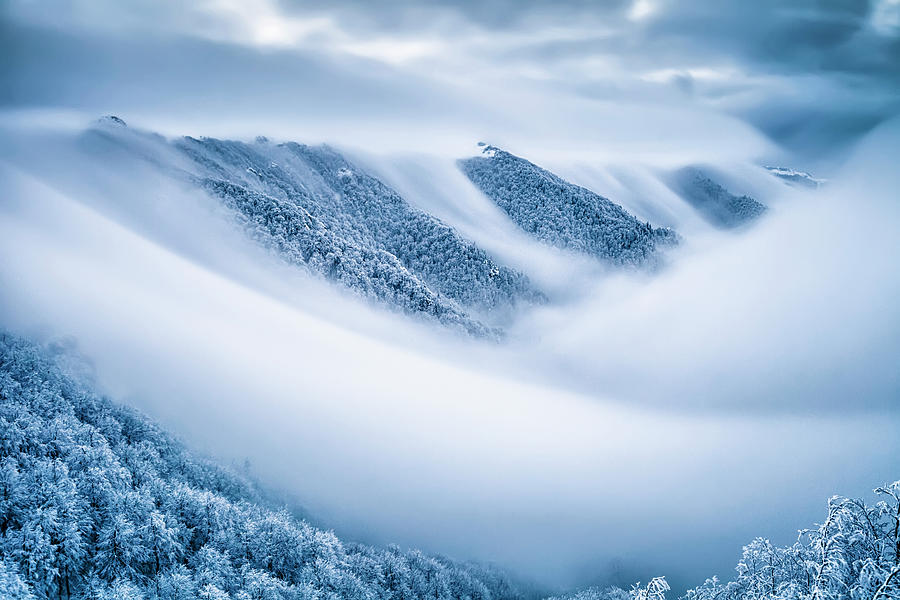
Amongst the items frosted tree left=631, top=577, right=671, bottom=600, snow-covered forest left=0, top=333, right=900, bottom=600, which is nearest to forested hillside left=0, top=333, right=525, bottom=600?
snow-covered forest left=0, top=333, right=900, bottom=600

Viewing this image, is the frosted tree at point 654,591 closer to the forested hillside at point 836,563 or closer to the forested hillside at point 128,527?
the forested hillside at point 836,563

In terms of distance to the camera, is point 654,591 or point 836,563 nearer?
point 836,563

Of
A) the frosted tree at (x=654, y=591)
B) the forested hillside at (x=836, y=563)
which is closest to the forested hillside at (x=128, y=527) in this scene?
the frosted tree at (x=654, y=591)

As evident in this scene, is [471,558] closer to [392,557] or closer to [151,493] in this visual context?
[392,557]

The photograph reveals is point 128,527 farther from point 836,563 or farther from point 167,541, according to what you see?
point 836,563

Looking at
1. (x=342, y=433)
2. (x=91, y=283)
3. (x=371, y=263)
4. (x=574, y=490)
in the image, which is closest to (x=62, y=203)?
(x=91, y=283)

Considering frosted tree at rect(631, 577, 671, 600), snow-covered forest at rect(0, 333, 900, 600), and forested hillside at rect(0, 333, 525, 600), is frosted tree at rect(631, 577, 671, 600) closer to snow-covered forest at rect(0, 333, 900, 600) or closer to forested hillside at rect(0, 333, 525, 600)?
snow-covered forest at rect(0, 333, 900, 600)

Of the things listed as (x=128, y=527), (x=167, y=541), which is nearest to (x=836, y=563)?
(x=167, y=541)

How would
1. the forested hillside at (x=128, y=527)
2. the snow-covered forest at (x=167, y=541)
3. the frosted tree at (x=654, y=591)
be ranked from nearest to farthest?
1. the snow-covered forest at (x=167, y=541)
2. the frosted tree at (x=654, y=591)
3. the forested hillside at (x=128, y=527)

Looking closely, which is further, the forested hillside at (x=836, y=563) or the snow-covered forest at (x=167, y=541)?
the snow-covered forest at (x=167, y=541)
